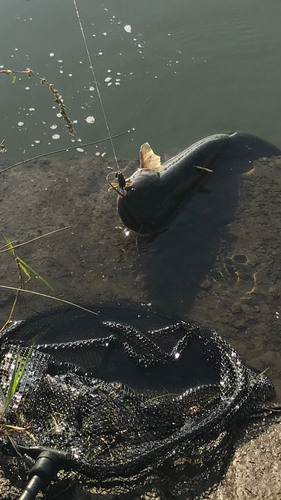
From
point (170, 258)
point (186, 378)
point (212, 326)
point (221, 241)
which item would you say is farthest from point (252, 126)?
point (186, 378)

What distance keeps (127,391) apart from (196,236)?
181 cm

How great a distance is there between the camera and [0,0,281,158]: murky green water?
5.42m

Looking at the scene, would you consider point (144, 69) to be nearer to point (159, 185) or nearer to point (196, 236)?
point (159, 185)

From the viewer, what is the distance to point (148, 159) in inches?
166

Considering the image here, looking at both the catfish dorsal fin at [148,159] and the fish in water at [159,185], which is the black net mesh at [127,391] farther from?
the catfish dorsal fin at [148,159]

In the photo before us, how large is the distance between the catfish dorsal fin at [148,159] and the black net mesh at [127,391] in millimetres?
1518

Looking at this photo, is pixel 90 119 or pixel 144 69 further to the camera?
pixel 144 69

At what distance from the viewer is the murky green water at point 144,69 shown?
542 cm

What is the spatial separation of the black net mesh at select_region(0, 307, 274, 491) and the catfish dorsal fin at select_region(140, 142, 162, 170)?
1.52 metres

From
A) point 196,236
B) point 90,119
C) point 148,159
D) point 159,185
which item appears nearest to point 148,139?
point 90,119

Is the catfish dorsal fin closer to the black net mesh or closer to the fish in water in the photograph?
the fish in water

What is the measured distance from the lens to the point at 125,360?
315cm

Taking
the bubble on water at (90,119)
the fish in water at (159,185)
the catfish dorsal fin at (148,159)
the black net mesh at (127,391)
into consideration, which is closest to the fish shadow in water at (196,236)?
the fish in water at (159,185)

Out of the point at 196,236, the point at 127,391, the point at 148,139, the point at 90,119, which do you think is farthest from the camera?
the point at 90,119
